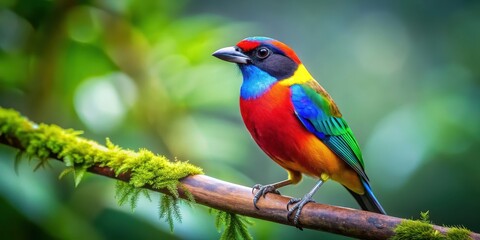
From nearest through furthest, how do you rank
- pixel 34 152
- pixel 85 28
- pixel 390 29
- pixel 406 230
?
pixel 406 230 < pixel 34 152 < pixel 85 28 < pixel 390 29

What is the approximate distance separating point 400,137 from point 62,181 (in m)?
2.54

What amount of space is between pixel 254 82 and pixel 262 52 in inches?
7.3

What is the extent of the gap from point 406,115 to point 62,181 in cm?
274

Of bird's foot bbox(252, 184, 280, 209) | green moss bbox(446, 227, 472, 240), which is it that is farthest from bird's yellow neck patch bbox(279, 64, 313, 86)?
green moss bbox(446, 227, 472, 240)

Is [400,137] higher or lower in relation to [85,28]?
lower

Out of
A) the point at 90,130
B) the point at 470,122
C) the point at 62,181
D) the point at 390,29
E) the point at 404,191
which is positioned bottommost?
the point at 404,191

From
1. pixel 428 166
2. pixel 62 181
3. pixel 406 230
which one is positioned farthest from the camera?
pixel 428 166

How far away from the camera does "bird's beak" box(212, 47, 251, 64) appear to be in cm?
332

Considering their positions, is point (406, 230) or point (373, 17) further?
point (373, 17)

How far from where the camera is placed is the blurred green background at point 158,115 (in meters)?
4.14

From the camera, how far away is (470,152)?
16.6 ft

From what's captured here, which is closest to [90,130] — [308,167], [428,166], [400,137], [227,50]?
[227,50]

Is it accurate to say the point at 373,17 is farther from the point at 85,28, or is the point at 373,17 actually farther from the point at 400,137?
the point at 85,28

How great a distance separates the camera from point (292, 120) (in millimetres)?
3188
